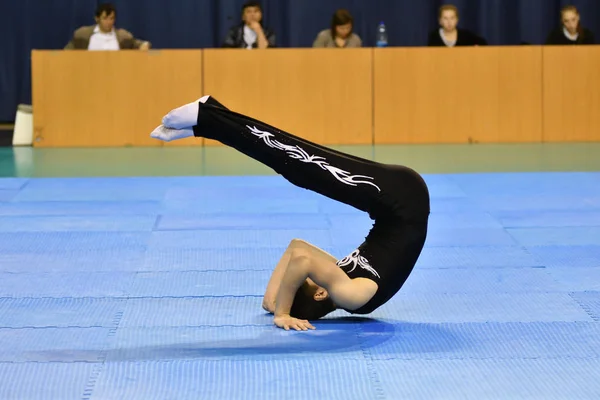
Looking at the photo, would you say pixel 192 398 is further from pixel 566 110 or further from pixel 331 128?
pixel 566 110

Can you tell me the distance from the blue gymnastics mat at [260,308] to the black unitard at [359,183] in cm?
32

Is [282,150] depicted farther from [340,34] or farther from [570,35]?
[570,35]

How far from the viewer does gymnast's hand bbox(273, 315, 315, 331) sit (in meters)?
5.08

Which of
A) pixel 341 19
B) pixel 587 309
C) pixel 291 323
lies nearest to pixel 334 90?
pixel 341 19

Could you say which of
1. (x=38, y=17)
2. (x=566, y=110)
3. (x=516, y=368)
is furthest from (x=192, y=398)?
(x=38, y=17)

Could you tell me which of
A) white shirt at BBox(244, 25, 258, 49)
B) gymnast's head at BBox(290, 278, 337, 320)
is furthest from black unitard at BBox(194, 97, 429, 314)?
white shirt at BBox(244, 25, 258, 49)

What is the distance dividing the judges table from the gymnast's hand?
7843mm

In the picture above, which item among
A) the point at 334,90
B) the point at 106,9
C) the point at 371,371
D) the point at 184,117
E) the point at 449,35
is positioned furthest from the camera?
the point at 449,35

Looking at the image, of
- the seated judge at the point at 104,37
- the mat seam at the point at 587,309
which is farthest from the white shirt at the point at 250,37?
the mat seam at the point at 587,309

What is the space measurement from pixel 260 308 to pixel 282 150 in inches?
37.9

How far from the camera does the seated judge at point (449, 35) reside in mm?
12984

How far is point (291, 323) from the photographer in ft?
16.7

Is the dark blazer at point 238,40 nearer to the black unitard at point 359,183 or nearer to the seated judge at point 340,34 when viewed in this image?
the seated judge at point 340,34

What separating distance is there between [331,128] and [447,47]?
5.83ft
